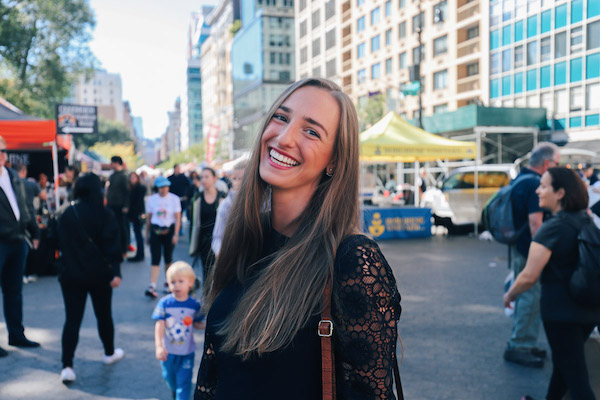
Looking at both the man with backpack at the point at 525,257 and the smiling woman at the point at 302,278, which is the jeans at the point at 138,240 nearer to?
the man with backpack at the point at 525,257

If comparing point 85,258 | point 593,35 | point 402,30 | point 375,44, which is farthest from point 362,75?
point 85,258

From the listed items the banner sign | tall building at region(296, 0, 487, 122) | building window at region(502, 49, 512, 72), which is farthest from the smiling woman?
building window at region(502, 49, 512, 72)

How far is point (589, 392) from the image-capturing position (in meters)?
3.08

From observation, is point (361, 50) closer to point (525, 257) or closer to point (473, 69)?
point (473, 69)

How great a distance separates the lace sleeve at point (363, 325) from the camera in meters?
1.33

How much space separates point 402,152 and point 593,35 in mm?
17843

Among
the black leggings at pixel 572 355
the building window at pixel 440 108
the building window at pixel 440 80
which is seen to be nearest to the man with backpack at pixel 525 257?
the black leggings at pixel 572 355

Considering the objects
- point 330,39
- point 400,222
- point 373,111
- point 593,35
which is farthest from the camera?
point 330,39

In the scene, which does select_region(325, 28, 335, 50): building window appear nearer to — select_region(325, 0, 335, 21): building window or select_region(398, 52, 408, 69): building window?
select_region(325, 0, 335, 21): building window

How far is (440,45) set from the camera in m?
40.0

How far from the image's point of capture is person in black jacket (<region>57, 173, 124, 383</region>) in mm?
4445

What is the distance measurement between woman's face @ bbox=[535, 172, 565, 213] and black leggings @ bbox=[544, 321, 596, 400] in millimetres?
784

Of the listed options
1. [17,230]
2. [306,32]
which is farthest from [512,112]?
[306,32]

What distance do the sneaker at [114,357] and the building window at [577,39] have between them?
89.5ft
